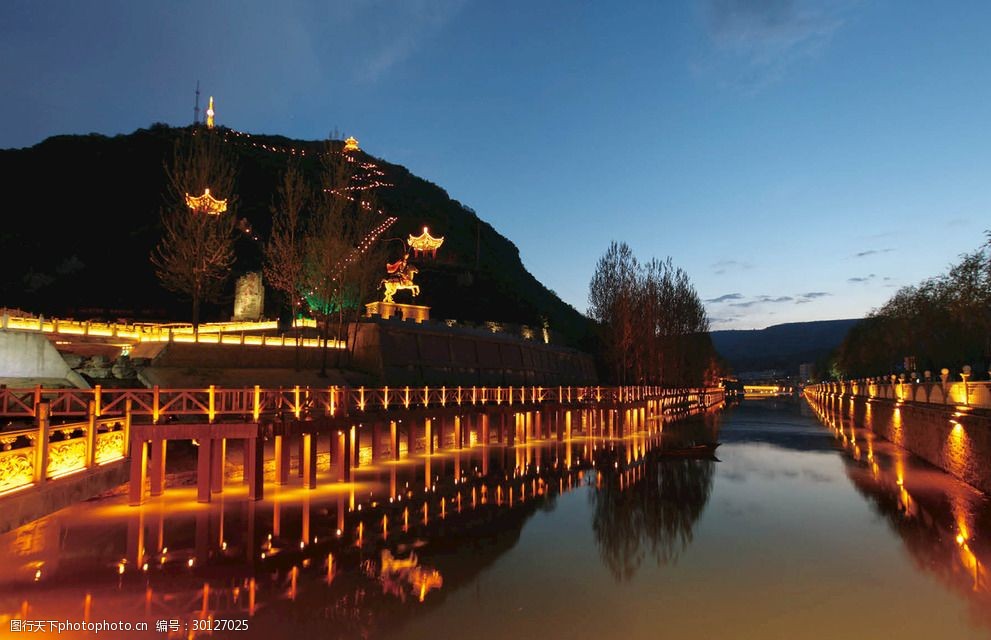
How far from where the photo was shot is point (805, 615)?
38.5ft

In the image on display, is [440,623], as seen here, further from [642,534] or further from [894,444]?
[894,444]

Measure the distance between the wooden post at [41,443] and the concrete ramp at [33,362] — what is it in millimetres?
21496

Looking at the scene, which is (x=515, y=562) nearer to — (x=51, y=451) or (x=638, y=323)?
(x=51, y=451)

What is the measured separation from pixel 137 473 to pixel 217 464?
2170 millimetres

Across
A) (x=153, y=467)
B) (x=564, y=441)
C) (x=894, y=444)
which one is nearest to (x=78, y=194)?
(x=564, y=441)

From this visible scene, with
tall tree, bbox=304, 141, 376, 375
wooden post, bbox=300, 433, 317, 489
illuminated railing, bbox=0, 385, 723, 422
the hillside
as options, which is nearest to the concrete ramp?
illuminated railing, bbox=0, 385, 723, 422

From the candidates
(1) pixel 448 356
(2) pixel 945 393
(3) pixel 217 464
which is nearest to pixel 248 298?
(1) pixel 448 356

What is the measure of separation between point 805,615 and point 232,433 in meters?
15.3

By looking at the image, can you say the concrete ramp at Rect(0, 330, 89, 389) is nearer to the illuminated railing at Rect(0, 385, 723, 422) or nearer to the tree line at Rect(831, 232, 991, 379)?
the illuminated railing at Rect(0, 385, 723, 422)

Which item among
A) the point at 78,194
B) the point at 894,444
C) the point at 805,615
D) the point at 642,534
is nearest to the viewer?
the point at 805,615

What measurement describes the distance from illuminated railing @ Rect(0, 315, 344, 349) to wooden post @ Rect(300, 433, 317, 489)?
1906cm

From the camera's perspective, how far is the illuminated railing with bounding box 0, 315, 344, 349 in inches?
1364

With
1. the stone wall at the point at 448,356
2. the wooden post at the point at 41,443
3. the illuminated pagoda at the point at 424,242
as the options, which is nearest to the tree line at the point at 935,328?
the stone wall at the point at 448,356

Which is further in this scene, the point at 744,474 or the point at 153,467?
the point at 744,474
